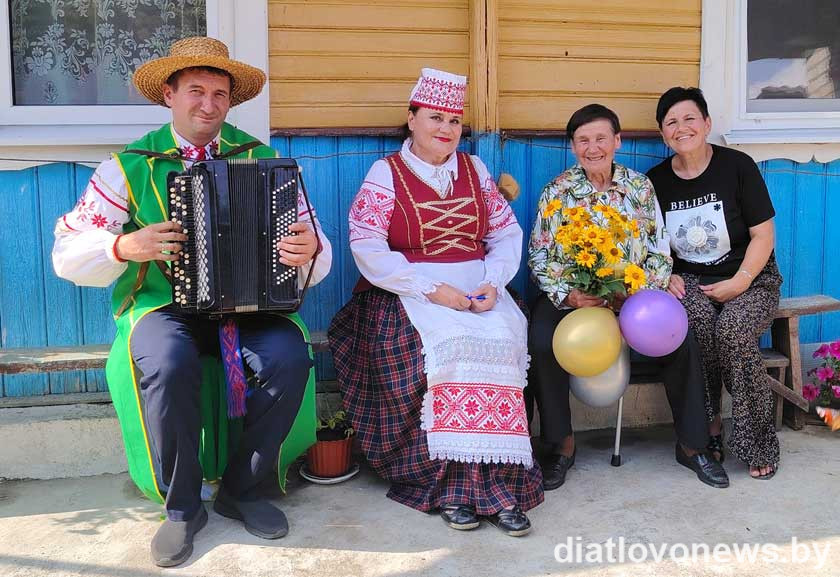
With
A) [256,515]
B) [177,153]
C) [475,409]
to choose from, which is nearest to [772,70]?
[475,409]

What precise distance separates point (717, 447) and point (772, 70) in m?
2.09

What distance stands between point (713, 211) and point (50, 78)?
2.91 meters

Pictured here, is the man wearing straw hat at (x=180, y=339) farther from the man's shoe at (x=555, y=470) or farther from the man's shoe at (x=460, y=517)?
the man's shoe at (x=555, y=470)

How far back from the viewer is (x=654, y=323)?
10.3 feet

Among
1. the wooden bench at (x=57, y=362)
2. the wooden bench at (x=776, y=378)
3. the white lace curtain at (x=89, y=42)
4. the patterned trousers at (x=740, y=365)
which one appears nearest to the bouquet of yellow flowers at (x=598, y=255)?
the patterned trousers at (x=740, y=365)

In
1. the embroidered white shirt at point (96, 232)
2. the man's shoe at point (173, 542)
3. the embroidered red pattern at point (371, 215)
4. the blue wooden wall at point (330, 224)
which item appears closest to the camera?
the man's shoe at point (173, 542)

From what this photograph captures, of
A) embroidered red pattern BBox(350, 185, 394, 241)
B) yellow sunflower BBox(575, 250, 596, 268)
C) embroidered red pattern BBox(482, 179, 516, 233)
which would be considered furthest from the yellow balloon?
embroidered red pattern BBox(350, 185, 394, 241)

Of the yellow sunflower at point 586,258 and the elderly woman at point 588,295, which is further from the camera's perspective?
the elderly woman at point 588,295

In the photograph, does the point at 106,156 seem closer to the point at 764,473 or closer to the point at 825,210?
the point at 764,473

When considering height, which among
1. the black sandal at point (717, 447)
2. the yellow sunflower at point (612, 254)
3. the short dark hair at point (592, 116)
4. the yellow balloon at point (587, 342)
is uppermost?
the short dark hair at point (592, 116)

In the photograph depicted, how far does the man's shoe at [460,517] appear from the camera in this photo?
289cm

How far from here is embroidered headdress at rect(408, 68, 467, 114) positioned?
3428 mm

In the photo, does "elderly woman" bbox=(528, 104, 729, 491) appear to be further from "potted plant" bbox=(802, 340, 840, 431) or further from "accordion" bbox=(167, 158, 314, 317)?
"accordion" bbox=(167, 158, 314, 317)

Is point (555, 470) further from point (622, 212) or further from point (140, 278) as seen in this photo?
point (140, 278)
